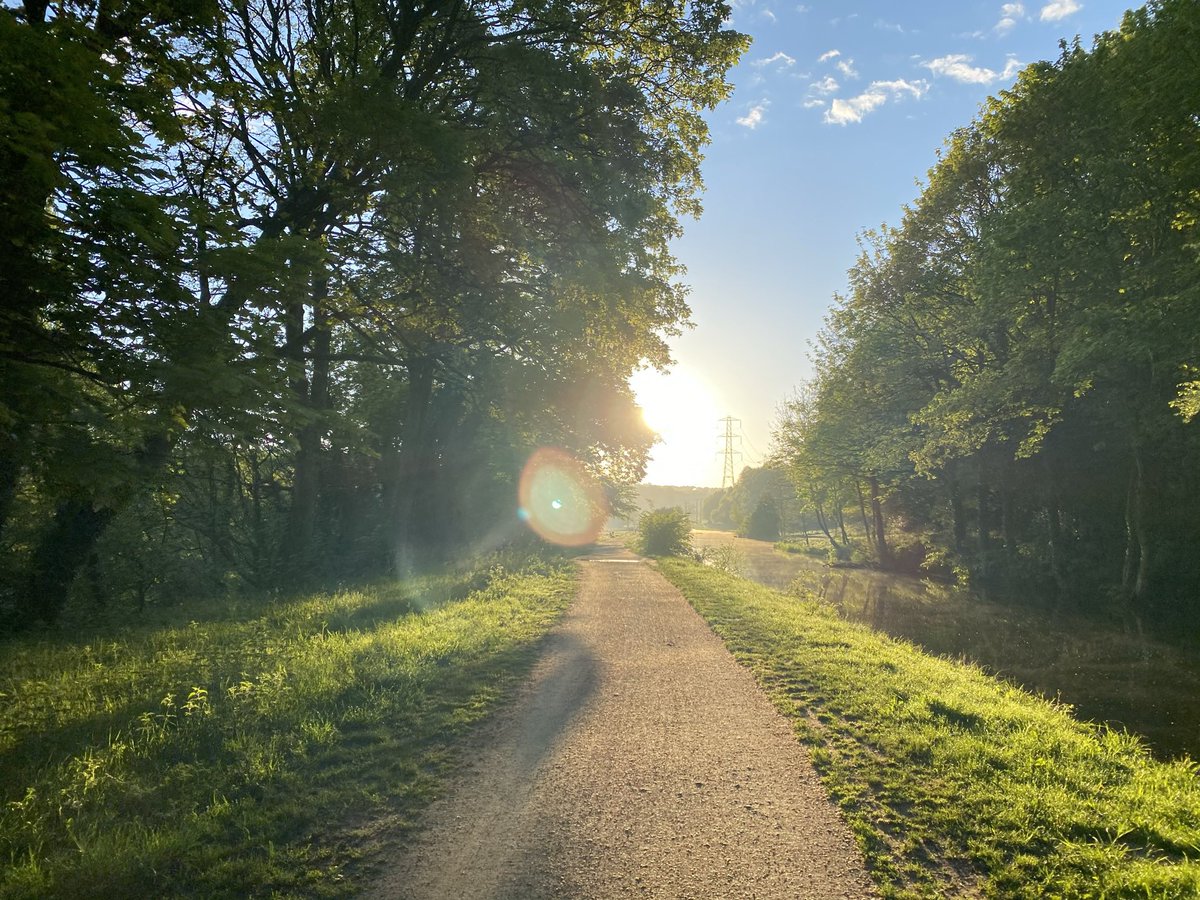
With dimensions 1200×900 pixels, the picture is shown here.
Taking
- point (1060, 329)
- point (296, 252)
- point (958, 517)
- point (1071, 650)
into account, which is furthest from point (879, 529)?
point (296, 252)

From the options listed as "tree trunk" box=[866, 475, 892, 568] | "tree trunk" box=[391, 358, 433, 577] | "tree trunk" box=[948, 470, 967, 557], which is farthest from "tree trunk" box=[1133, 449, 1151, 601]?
"tree trunk" box=[391, 358, 433, 577]

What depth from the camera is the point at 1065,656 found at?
40.1ft

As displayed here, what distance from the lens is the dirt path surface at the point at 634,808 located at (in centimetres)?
370

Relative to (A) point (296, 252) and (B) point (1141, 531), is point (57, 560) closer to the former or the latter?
(A) point (296, 252)

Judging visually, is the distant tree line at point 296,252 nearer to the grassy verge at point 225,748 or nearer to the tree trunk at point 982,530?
the grassy verge at point 225,748

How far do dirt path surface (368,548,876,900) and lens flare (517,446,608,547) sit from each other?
26.6 meters

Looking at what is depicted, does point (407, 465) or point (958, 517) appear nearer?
point (407, 465)

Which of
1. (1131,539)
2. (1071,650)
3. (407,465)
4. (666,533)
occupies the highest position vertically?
(407,465)

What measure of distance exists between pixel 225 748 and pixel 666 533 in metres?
31.6

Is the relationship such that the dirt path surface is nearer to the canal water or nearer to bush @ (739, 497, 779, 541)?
the canal water

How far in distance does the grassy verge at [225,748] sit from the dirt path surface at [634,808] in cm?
50

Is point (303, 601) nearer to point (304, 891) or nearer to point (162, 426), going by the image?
point (162, 426)

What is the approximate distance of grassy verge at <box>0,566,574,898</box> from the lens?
3.64 meters

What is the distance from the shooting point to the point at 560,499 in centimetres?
3953
